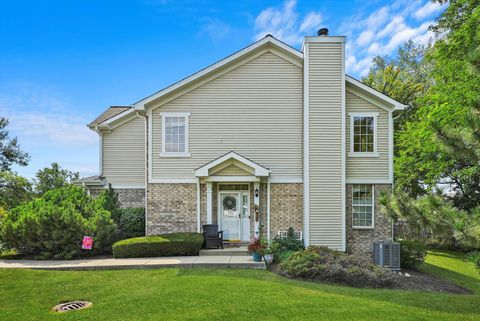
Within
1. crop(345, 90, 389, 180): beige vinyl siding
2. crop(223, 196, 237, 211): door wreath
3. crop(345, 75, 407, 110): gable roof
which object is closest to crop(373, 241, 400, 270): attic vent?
crop(345, 90, 389, 180): beige vinyl siding

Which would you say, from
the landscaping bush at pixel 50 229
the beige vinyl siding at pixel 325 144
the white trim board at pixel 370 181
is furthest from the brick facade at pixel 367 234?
the landscaping bush at pixel 50 229

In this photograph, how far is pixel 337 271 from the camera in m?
8.53

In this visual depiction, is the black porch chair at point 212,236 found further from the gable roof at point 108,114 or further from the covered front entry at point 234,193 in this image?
the gable roof at point 108,114

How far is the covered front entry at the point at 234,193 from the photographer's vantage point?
11.8 m

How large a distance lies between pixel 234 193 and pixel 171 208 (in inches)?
99.3

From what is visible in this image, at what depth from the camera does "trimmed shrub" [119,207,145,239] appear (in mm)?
12719

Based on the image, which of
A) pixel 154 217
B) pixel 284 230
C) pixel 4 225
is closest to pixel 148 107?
pixel 154 217

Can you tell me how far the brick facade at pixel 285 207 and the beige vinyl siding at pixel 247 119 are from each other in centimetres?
51

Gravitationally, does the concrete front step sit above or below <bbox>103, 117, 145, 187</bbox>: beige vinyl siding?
below

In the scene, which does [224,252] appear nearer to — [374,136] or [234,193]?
[234,193]

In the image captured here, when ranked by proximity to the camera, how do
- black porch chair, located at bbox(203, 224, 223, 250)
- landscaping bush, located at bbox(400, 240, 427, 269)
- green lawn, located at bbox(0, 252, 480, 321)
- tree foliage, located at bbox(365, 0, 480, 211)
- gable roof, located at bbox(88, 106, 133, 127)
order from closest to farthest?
tree foliage, located at bbox(365, 0, 480, 211)
green lawn, located at bbox(0, 252, 480, 321)
landscaping bush, located at bbox(400, 240, 427, 269)
black porch chair, located at bbox(203, 224, 223, 250)
gable roof, located at bbox(88, 106, 133, 127)

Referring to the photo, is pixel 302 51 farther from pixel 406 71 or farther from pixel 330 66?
pixel 406 71

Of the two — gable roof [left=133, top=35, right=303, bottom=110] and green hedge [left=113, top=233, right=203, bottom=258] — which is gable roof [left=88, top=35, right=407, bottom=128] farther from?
green hedge [left=113, top=233, right=203, bottom=258]

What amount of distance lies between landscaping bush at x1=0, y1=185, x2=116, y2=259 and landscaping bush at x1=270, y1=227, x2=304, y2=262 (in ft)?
19.7
